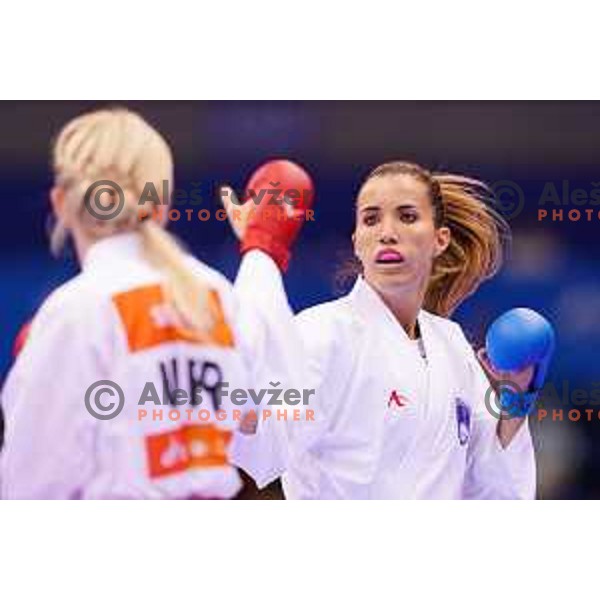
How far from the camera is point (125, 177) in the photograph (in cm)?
263

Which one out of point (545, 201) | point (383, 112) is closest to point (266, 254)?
point (383, 112)

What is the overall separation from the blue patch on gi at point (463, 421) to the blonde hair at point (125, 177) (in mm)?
555

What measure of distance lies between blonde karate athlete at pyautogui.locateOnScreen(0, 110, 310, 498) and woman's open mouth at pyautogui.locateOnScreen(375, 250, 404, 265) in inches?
7.8

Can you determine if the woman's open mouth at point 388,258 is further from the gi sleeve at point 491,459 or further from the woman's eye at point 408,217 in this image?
the gi sleeve at point 491,459

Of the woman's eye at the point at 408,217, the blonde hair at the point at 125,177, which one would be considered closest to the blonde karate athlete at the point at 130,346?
the blonde hair at the point at 125,177

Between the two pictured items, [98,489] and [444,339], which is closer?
[98,489]

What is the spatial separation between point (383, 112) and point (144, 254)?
0.57 meters

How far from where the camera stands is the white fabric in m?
2.50

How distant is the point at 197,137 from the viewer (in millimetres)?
2699

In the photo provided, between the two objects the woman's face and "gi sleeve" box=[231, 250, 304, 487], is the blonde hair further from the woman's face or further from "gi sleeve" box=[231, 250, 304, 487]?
the woman's face

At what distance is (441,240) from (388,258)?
12 cm

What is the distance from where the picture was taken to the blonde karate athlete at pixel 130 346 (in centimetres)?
251

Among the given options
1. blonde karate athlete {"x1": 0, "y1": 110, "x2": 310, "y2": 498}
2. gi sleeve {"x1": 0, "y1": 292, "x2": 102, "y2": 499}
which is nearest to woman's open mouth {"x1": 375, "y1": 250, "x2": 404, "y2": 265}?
blonde karate athlete {"x1": 0, "y1": 110, "x2": 310, "y2": 498}
